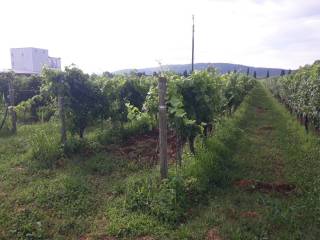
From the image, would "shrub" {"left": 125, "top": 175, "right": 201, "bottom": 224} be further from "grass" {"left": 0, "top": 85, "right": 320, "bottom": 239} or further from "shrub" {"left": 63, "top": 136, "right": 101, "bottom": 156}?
"shrub" {"left": 63, "top": 136, "right": 101, "bottom": 156}

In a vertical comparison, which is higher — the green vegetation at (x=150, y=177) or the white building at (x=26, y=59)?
the white building at (x=26, y=59)

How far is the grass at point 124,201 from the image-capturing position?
471 centimetres

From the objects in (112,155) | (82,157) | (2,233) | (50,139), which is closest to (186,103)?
(112,155)

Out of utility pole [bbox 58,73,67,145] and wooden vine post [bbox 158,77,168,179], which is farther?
utility pole [bbox 58,73,67,145]

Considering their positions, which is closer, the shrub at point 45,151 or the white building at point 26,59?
the shrub at point 45,151

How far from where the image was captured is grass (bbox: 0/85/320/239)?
185 inches

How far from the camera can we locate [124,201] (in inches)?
218

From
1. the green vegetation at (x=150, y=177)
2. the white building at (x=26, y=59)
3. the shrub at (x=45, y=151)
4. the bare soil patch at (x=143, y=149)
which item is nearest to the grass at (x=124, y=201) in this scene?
the green vegetation at (x=150, y=177)

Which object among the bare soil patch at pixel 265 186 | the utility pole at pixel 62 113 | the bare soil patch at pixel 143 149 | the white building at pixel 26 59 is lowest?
the bare soil patch at pixel 143 149

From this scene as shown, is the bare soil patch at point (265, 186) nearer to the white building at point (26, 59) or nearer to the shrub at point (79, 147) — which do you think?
the shrub at point (79, 147)

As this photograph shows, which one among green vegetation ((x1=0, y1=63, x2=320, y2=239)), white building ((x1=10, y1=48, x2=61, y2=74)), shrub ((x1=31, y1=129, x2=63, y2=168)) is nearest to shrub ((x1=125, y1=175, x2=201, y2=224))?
green vegetation ((x1=0, y1=63, x2=320, y2=239))

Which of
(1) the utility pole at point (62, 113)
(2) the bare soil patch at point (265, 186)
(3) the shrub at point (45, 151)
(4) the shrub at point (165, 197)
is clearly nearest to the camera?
(4) the shrub at point (165, 197)

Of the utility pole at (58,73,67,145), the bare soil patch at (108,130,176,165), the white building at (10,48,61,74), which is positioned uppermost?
the white building at (10,48,61,74)

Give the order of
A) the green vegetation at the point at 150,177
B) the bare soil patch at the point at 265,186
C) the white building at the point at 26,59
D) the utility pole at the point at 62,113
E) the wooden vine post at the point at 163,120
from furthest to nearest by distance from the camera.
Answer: the white building at the point at 26,59 < the utility pole at the point at 62,113 < the bare soil patch at the point at 265,186 < the wooden vine post at the point at 163,120 < the green vegetation at the point at 150,177
